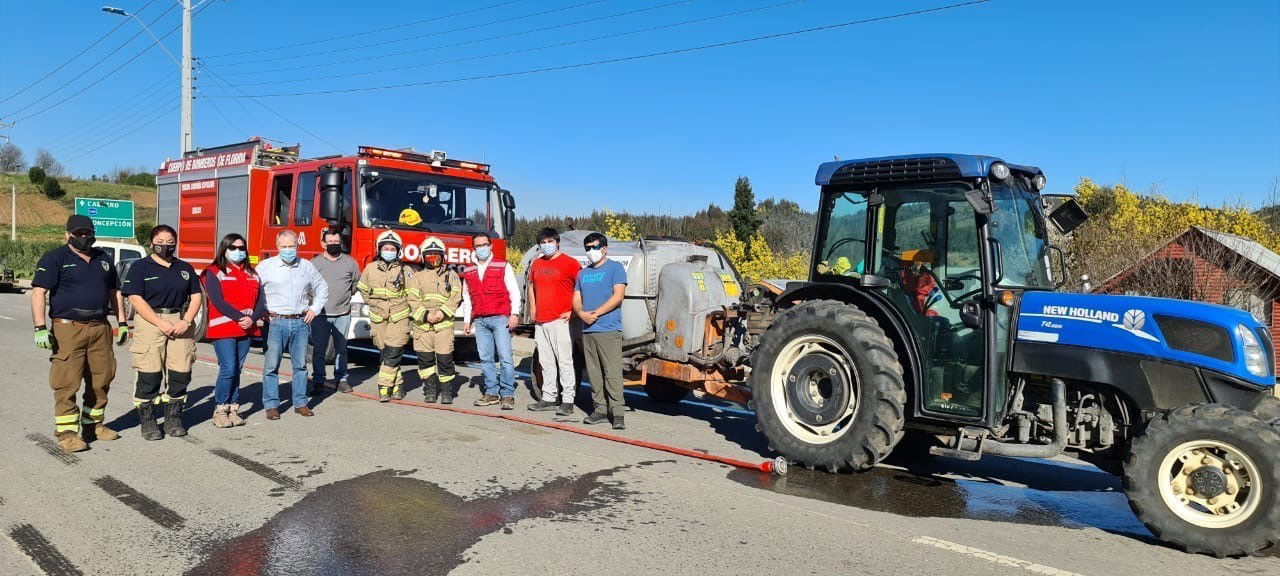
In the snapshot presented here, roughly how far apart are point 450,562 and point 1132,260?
19.9 m

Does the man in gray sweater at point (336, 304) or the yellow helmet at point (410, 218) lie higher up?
the yellow helmet at point (410, 218)

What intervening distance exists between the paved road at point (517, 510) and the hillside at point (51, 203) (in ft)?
213

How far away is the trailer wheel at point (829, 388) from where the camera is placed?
5.88m

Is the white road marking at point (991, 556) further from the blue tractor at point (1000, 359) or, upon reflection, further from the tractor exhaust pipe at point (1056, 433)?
the tractor exhaust pipe at point (1056, 433)

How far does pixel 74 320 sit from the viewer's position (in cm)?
674

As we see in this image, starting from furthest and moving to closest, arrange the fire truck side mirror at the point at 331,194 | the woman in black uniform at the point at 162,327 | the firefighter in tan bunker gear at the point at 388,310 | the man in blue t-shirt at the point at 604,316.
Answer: the fire truck side mirror at the point at 331,194 < the firefighter in tan bunker gear at the point at 388,310 < the man in blue t-shirt at the point at 604,316 < the woman in black uniform at the point at 162,327

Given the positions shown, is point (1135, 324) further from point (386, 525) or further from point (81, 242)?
point (81, 242)

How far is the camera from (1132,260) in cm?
1981

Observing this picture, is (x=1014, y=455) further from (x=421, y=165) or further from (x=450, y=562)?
(x=421, y=165)

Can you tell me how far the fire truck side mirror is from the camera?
35.1 ft

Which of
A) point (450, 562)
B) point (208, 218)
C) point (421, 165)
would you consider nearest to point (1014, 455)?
point (450, 562)

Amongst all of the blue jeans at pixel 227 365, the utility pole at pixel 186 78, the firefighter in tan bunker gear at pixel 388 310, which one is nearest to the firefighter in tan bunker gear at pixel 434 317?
the firefighter in tan bunker gear at pixel 388 310

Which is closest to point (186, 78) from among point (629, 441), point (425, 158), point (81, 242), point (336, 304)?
point (425, 158)

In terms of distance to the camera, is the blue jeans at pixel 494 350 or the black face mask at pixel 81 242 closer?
the black face mask at pixel 81 242
